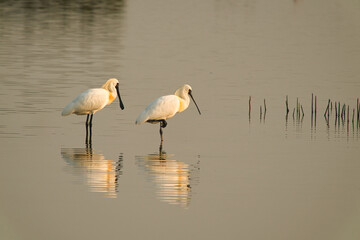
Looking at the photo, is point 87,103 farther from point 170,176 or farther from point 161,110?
point 170,176

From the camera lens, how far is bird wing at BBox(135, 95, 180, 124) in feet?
55.0

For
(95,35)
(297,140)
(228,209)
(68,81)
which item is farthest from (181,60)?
(228,209)

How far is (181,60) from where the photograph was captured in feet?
109

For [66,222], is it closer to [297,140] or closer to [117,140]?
[117,140]

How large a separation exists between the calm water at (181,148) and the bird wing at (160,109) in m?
0.44

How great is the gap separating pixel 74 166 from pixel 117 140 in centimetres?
272

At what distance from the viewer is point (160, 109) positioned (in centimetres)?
1694

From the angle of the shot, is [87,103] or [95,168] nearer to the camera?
[95,168]

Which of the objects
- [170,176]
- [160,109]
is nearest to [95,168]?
[170,176]

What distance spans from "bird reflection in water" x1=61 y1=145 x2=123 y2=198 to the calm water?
0.09ft

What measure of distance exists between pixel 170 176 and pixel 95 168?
48.1 inches

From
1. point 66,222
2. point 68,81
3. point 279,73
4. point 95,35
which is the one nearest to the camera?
point 66,222

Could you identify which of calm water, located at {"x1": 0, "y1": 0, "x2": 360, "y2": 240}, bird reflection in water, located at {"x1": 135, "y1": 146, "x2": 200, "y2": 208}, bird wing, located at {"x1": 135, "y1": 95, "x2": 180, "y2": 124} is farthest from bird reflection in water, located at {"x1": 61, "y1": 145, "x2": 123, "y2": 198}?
bird wing, located at {"x1": 135, "y1": 95, "x2": 180, "y2": 124}

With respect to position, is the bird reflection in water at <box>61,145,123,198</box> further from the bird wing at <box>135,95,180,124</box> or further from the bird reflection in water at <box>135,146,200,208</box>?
the bird wing at <box>135,95,180,124</box>
